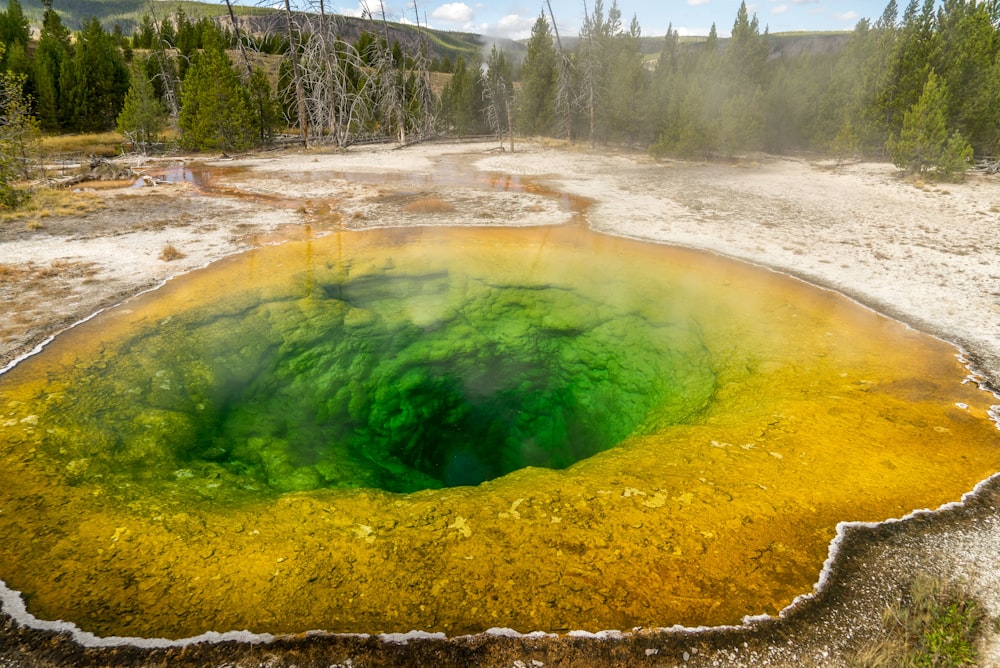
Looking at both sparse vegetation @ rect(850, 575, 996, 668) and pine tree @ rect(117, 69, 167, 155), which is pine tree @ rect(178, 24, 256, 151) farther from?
sparse vegetation @ rect(850, 575, 996, 668)

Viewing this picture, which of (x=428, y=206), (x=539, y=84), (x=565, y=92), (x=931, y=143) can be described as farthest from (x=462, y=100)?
(x=931, y=143)

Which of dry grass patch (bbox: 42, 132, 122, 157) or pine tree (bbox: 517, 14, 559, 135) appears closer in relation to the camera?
dry grass patch (bbox: 42, 132, 122, 157)

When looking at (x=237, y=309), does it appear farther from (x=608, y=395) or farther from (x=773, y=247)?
(x=773, y=247)

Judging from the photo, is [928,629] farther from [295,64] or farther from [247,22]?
[247,22]

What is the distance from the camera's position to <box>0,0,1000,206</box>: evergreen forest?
2117 cm

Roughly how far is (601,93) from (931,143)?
19.7 m

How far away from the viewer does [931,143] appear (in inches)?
741

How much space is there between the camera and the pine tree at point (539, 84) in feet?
127

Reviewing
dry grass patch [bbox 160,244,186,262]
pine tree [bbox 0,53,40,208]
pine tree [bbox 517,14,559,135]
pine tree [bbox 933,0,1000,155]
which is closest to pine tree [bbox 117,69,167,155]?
pine tree [bbox 0,53,40,208]

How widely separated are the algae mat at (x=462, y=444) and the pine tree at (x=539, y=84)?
32.3 meters

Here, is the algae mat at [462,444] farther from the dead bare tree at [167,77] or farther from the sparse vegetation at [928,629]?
the dead bare tree at [167,77]

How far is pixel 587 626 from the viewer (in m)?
3.30

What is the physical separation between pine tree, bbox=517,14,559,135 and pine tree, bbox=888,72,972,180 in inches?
932

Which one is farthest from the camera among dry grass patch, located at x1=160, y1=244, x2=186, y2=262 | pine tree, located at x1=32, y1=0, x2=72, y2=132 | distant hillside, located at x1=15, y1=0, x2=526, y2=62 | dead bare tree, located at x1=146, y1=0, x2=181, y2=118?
distant hillside, located at x1=15, y1=0, x2=526, y2=62
